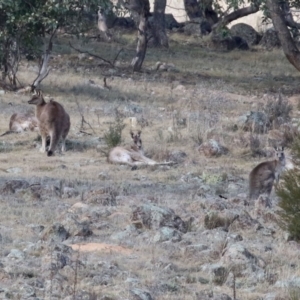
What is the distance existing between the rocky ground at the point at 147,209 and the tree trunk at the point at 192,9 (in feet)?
59.4

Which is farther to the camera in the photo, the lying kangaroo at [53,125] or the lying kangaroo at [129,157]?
the lying kangaroo at [53,125]

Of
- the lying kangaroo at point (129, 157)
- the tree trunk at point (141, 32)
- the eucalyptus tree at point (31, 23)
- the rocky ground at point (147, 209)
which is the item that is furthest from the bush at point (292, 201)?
the tree trunk at point (141, 32)

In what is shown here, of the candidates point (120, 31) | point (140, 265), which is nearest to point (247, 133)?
point (140, 265)

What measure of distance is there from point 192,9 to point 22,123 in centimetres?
2468

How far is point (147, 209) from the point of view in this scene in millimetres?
9719

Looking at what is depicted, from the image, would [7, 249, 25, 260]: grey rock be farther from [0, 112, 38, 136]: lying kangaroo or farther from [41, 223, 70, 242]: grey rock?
[0, 112, 38, 136]: lying kangaroo

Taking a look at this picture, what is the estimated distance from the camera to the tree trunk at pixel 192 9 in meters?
40.4

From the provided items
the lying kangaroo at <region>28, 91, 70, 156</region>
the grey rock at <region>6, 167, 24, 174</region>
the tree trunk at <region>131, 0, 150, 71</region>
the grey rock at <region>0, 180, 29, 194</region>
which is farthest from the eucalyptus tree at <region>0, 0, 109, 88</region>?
the grey rock at <region>0, 180, 29, 194</region>

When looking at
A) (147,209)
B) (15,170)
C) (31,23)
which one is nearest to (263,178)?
(147,209)

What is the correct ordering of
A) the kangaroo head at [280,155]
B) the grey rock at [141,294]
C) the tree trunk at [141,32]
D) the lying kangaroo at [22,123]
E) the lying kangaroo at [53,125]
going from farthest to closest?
A: the tree trunk at [141,32] → the lying kangaroo at [22,123] → the lying kangaroo at [53,125] → the kangaroo head at [280,155] → the grey rock at [141,294]

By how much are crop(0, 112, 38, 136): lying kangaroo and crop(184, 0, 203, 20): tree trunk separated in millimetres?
24034

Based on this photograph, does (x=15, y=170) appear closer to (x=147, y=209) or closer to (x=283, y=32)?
(x=147, y=209)

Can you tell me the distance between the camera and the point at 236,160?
15.3m

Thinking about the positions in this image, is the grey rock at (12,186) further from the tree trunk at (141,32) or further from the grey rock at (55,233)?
the tree trunk at (141,32)
